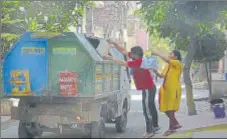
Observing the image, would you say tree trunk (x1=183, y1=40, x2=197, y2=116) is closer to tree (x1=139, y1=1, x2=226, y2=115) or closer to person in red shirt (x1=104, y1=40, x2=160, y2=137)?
tree (x1=139, y1=1, x2=226, y2=115)

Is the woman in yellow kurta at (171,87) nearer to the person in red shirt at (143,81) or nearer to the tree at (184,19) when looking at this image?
the person in red shirt at (143,81)

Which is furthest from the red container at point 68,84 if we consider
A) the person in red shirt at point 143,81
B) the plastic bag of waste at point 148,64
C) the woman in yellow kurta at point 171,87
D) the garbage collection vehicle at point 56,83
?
the woman in yellow kurta at point 171,87

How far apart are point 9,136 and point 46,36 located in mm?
2636

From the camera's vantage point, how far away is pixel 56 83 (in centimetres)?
837

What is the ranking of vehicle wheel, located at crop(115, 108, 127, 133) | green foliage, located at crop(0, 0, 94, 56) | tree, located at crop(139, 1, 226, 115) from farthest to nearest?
green foliage, located at crop(0, 0, 94, 56) → vehicle wheel, located at crop(115, 108, 127, 133) → tree, located at crop(139, 1, 226, 115)

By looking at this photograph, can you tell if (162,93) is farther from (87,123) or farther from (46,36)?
(46,36)

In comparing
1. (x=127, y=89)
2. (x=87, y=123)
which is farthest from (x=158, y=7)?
(x=87, y=123)

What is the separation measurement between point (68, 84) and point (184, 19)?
3.94 metres

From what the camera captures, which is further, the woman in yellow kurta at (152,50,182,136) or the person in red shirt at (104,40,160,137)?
the woman in yellow kurta at (152,50,182,136)

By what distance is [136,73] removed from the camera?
838cm

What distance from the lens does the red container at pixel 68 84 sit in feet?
26.9

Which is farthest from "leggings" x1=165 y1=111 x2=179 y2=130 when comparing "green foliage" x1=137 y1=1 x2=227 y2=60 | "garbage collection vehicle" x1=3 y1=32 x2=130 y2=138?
"green foliage" x1=137 y1=1 x2=227 y2=60

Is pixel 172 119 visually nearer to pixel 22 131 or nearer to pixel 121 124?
pixel 121 124

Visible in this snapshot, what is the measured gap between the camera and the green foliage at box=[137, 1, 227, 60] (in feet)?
31.8
